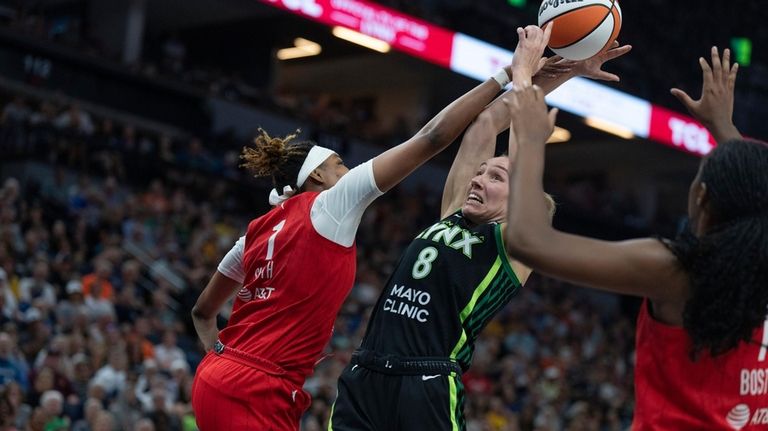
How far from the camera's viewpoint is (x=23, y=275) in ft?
43.0

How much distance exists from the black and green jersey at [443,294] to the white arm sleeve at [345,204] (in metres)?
0.28

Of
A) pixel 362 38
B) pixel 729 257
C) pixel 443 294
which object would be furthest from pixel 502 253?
pixel 362 38

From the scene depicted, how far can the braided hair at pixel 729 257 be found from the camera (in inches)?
127

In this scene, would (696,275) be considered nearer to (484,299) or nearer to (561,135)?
(484,299)

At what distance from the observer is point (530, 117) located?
11.3 feet

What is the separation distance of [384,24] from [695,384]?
1651 centimetres

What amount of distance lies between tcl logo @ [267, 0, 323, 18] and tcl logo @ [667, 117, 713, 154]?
8424 mm

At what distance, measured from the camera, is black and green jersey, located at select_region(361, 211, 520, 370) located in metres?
4.84

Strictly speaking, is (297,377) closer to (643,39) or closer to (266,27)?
(266,27)

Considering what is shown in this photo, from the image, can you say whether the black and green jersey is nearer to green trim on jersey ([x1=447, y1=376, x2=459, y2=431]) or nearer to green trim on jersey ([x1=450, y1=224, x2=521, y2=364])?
green trim on jersey ([x1=450, y1=224, x2=521, y2=364])

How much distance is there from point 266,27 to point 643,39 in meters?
8.40

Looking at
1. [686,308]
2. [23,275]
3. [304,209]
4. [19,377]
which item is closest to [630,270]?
[686,308]

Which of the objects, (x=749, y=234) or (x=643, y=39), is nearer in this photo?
(x=749, y=234)

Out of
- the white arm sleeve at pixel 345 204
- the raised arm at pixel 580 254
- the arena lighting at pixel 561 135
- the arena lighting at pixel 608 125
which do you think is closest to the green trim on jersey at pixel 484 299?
the white arm sleeve at pixel 345 204
